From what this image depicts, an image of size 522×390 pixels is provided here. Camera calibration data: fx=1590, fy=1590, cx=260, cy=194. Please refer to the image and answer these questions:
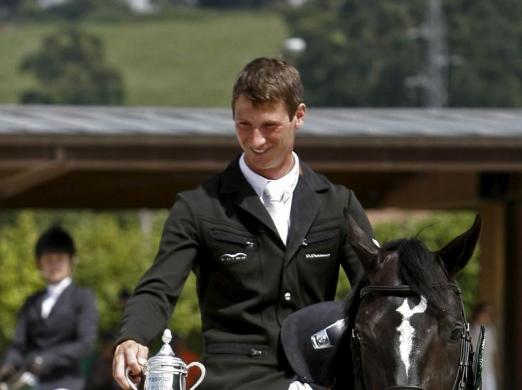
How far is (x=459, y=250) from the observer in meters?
5.02

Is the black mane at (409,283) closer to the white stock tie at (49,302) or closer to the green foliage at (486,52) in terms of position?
the white stock tie at (49,302)

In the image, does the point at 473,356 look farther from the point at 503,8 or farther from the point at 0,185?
the point at 503,8

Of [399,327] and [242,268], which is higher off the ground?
[242,268]

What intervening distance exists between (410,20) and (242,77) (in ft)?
220

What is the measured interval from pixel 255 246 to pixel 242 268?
9 centimetres

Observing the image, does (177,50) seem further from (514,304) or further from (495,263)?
(514,304)

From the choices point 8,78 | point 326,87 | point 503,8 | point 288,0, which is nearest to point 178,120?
point 326,87

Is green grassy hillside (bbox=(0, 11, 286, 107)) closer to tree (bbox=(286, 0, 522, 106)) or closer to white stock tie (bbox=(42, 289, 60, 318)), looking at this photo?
tree (bbox=(286, 0, 522, 106))

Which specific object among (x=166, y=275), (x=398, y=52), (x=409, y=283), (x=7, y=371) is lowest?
(x=409, y=283)

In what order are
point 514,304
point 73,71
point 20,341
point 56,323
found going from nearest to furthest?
point 56,323 < point 20,341 < point 514,304 < point 73,71

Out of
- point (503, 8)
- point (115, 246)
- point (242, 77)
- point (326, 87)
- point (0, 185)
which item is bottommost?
point (242, 77)

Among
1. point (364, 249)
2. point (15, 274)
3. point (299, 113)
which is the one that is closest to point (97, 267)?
point (15, 274)

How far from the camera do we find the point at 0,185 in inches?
572

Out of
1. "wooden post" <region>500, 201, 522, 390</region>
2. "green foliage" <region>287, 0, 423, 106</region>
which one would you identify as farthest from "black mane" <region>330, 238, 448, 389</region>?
"green foliage" <region>287, 0, 423, 106</region>
